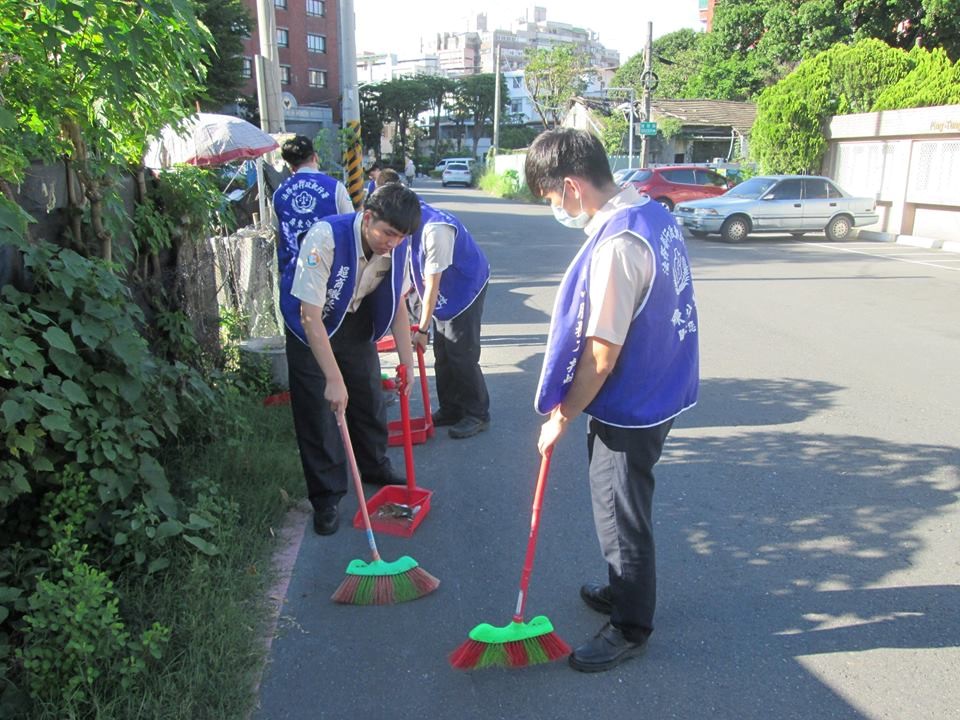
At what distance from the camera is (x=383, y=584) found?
10.6 feet

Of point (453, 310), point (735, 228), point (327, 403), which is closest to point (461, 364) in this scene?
point (453, 310)

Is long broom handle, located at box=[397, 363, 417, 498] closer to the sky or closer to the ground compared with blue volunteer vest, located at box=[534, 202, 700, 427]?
closer to the ground

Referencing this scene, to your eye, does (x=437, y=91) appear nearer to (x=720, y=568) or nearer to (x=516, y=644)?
(x=720, y=568)

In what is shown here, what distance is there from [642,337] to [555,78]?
1819 inches

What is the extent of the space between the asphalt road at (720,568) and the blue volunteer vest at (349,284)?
1094mm

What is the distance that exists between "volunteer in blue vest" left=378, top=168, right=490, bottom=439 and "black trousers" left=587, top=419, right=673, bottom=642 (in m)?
2.28

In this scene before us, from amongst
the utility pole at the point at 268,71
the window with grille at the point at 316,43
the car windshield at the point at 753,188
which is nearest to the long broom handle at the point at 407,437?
the utility pole at the point at 268,71

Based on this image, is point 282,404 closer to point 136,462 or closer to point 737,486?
point 136,462

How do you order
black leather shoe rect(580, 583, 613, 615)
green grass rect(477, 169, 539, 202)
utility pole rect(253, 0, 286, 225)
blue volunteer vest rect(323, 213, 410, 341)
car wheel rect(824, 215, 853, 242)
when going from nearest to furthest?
black leather shoe rect(580, 583, 613, 615) → blue volunteer vest rect(323, 213, 410, 341) → utility pole rect(253, 0, 286, 225) → car wheel rect(824, 215, 853, 242) → green grass rect(477, 169, 539, 202)

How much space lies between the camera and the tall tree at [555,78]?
4497 cm

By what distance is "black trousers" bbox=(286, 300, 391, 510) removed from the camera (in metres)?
3.77

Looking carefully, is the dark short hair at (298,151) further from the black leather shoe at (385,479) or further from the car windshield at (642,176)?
the car windshield at (642,176)

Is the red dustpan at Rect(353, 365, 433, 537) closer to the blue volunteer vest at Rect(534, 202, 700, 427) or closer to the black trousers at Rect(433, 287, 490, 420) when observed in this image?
the black trousers at Rect(433, 287, 490, 420)

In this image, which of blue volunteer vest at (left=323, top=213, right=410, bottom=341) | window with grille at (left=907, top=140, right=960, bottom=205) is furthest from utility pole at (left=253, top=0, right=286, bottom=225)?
window with grille at (left=907, top=140, right=960, bottom=205)
